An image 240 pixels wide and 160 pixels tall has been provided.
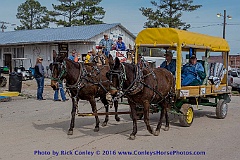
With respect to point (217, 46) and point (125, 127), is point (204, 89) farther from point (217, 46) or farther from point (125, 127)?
point (125, 127)

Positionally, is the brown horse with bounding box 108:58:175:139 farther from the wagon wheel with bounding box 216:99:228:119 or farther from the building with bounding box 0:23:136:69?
the building with bounding box 0:23:136:69

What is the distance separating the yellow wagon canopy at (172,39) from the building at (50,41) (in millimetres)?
17487

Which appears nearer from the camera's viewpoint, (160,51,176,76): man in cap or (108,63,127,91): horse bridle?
(108,63,127,91): horse bridle

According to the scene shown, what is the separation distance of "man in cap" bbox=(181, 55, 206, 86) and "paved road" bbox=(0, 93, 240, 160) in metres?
1.27

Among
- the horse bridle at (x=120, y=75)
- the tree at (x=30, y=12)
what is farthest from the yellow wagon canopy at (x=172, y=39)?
the tree at (x=30, y=12)

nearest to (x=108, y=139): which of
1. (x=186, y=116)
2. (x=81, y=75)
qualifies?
(x=81, y=75)

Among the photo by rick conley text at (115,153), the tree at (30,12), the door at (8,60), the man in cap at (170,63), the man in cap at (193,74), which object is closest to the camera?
the photo by rick conley text at (115,153)

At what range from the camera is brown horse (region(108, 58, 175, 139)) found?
7707 mm

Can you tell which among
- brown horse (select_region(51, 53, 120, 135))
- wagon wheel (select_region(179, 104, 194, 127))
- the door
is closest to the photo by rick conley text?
brown horse (select_region(51, 53, 120, 135))

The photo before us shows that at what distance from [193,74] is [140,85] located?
3.07m

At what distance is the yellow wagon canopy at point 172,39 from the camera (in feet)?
31.0

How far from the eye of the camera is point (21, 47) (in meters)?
33.8

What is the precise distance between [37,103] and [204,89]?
7752mm

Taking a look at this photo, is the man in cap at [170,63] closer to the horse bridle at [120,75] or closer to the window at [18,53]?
the horse bridle at [120,75]
